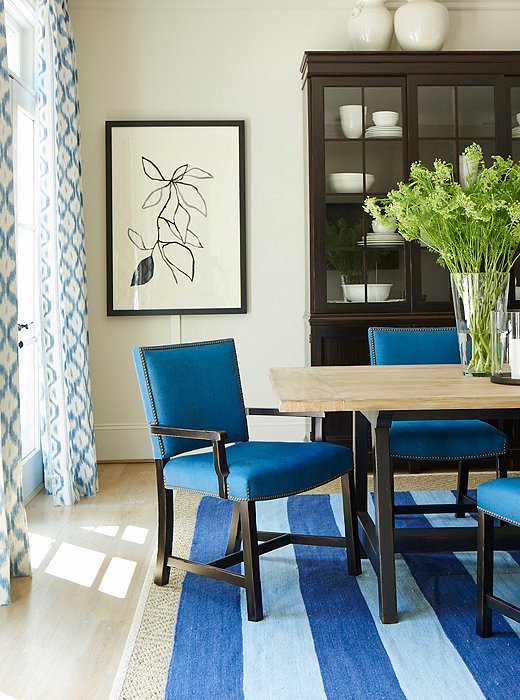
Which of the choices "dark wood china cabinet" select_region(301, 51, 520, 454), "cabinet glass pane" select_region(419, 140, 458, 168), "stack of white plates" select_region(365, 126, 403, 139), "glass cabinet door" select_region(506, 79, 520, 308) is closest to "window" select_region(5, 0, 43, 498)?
"dark wood china cabinet" select_region(301, 51, 520, 454)

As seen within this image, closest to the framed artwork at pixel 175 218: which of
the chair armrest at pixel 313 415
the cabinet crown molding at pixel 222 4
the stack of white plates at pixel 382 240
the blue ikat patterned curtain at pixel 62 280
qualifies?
the blue ikat patterned curtain at pixel 62 280

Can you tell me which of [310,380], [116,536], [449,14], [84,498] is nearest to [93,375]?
[84,498]

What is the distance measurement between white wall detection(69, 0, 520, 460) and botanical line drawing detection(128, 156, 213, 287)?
257mm

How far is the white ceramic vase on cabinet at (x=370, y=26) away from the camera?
169 inches

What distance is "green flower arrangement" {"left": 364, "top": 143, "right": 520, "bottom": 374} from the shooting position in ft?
8.22

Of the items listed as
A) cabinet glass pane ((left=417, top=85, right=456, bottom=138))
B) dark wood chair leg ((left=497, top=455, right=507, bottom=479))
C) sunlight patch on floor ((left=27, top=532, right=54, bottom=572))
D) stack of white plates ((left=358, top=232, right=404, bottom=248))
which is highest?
cabinet glass pane ((left=417, top=85, right=456, bottom=138))

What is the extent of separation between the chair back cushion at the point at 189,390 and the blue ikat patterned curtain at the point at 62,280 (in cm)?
114

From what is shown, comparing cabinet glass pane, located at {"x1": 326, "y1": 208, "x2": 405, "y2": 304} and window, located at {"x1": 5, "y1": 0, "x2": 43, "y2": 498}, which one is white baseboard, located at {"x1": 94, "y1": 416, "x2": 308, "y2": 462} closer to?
window, located at {"x1": 5, "y1": 0, "x2": 43, "y2": 498}

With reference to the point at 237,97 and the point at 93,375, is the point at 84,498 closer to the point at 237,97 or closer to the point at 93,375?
the point at 93,375

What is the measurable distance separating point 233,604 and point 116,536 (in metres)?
0.92

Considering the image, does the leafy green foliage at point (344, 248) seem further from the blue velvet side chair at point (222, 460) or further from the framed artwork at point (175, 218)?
the blue velvet side chair at point (222, 460)

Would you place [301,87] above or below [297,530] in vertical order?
above

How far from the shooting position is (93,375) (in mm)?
4641

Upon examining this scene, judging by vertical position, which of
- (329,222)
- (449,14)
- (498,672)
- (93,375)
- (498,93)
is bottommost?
(498,672)
